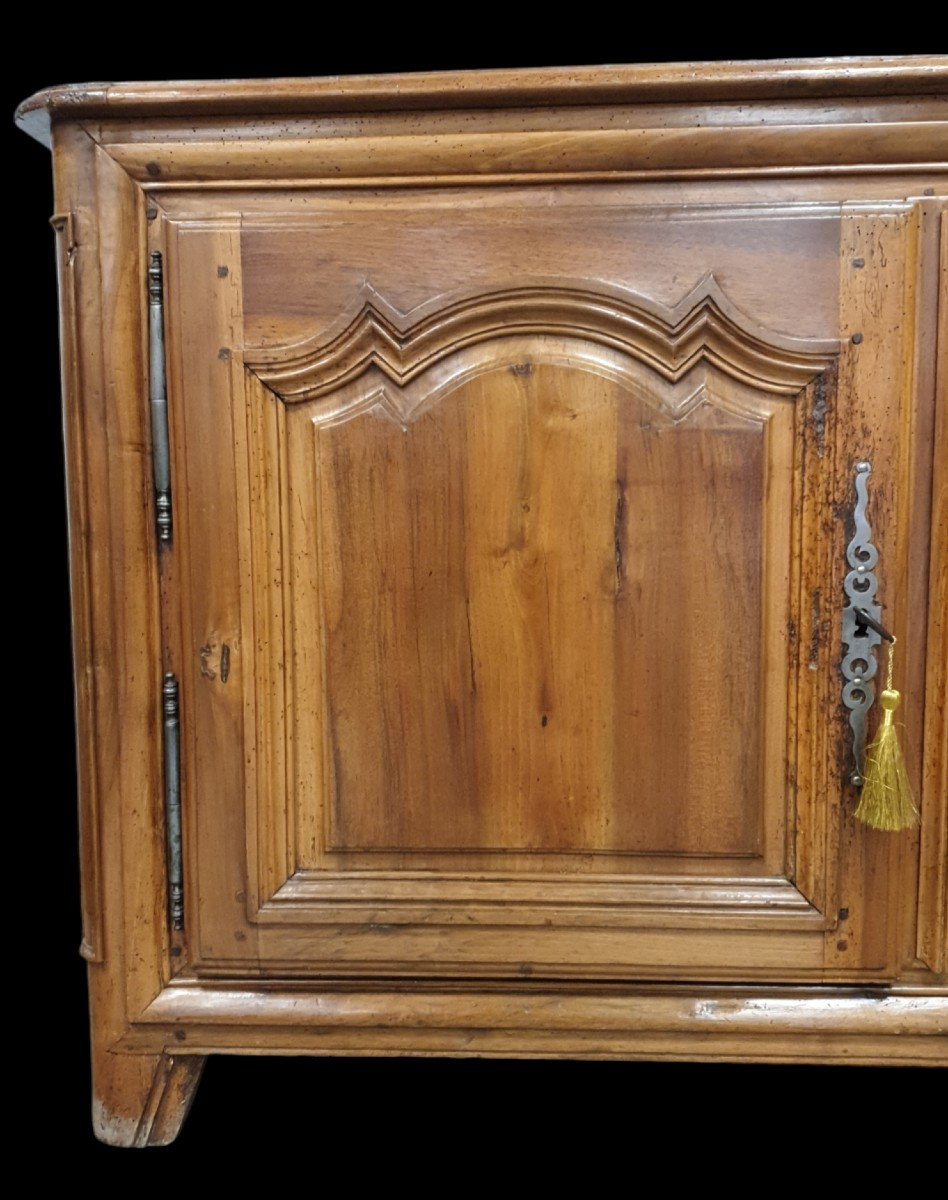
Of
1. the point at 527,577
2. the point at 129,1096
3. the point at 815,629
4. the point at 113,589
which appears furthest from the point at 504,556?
the point at 129,1096

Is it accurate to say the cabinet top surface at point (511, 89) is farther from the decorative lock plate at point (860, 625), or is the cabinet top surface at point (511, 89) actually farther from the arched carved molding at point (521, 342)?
the decorative lock plate at point (860, 625)

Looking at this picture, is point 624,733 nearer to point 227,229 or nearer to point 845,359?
point 845,359

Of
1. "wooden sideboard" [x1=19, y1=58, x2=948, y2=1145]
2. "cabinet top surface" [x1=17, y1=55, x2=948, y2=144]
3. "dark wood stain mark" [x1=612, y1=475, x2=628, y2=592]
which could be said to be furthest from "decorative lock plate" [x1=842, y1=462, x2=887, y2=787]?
"cabinet top surface" [x1=17, y1=55, x2=948, y2=144]

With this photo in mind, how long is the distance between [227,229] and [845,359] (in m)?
1.02

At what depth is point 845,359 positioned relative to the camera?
166 cm

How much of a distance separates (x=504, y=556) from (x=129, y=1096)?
3.80 ft

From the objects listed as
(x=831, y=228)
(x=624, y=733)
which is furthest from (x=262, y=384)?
(x=831, y=228)

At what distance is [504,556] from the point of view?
173cm

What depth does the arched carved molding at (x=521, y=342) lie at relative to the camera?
1.67 meters

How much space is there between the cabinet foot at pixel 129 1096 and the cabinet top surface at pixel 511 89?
160 cm

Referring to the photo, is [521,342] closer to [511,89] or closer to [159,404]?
[511,89]

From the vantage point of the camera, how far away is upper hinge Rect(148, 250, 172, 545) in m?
1.71

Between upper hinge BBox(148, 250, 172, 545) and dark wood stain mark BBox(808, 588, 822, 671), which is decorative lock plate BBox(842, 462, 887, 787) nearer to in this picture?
dark wood stain mark BBox(808, 588, 822, 671)

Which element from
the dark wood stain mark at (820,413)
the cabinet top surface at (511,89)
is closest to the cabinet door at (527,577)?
the dark wood stain mark at (820,413)
